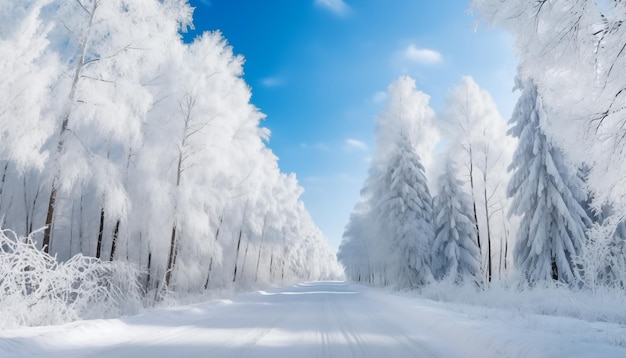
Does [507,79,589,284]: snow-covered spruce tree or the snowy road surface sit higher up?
[507,79,589,284]: snow-covered spruce tree

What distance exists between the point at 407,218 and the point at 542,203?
7973 mm

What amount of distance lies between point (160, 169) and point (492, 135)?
19.0 m

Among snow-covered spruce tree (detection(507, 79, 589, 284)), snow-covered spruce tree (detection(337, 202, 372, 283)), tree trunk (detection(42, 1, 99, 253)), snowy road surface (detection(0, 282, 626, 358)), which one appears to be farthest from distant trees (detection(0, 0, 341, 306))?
snow-covered spruce tree (detection(337, 202, 372, 283))

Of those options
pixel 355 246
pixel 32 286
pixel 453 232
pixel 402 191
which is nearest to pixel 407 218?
pixel 402 191

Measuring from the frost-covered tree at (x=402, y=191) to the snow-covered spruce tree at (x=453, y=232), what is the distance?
1015 millimetres

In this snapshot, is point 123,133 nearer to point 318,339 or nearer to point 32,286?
point 32,286

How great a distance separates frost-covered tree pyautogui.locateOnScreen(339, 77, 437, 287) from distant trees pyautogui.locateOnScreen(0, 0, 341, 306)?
9.39 m

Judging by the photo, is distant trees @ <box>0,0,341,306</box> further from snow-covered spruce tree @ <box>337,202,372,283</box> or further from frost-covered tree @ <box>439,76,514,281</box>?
snow-covered spruce tree @ <box>337,202,372,283</box>

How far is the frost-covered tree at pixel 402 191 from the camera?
2395cm

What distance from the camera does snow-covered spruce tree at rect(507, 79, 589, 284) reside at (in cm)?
1855

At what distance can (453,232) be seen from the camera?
2462 cm

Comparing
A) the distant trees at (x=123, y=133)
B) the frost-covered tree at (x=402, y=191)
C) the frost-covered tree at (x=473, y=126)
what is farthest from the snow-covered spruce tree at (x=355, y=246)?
the distant trees at (x=123, y=133)

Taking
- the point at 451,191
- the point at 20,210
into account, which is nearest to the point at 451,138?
the point at 451,191

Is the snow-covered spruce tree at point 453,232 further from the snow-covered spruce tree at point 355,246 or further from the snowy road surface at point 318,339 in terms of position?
the snow-covered spruce tree at point 355,246
